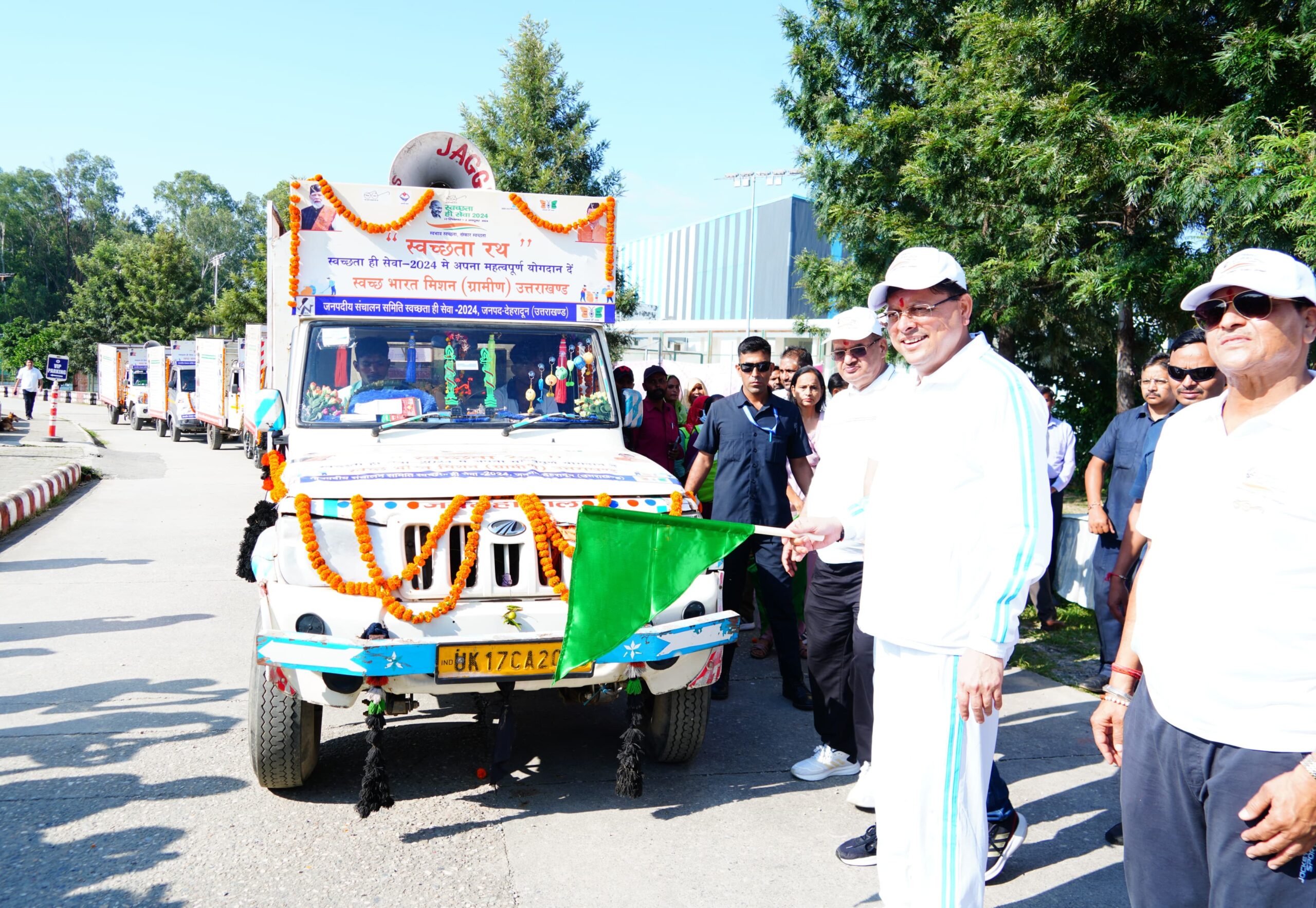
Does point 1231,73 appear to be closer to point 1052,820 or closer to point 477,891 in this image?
point 1052,820

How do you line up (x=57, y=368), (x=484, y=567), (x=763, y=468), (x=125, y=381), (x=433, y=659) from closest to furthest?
(x=433, y=659) < (x=484, y=567) < (x=763, y=468) < (x=57, y=368) < (x=125, y=381)

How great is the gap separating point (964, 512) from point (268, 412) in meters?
3.79

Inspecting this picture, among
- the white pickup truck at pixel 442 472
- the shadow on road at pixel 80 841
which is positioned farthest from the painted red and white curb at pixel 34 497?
the shadow on road at pixel 80 841

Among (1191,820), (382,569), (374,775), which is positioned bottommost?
(374,775)

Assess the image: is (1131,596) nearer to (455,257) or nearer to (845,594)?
(845,594)

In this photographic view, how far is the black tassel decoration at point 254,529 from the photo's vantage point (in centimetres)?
507

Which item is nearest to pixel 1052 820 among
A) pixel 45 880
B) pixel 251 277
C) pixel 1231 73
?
pixel 45 880

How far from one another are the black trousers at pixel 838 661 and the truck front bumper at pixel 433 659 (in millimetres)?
387

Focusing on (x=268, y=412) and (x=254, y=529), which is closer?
(x=268, y=412)

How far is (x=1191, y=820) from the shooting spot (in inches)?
87.6

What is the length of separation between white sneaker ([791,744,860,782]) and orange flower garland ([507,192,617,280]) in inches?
123

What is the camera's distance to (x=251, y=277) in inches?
1772

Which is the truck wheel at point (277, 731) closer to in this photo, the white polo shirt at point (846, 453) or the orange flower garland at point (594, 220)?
the white polo shirt at point (846, 453)

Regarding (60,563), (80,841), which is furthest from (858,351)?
(60,563)
